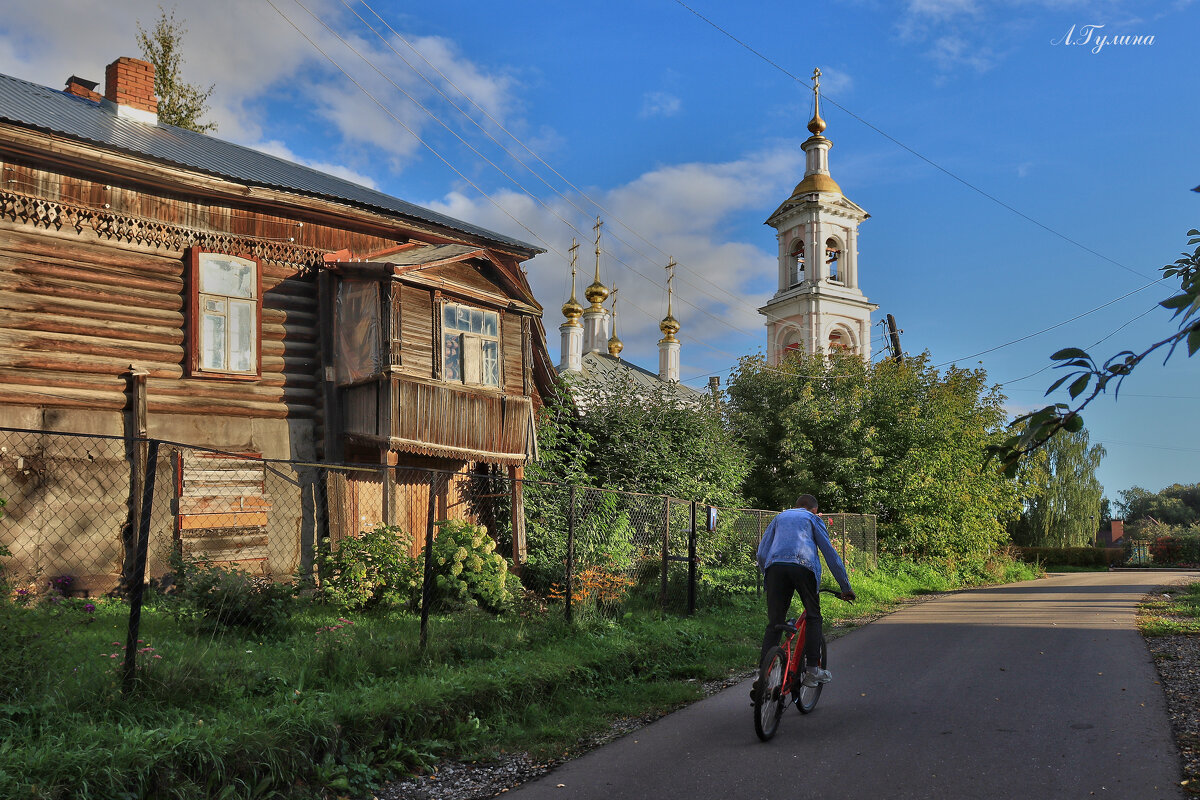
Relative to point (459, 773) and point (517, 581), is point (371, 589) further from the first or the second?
point (459, 773)

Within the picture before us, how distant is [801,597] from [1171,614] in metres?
11.0

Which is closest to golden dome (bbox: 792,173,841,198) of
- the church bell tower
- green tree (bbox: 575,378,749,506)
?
the church bell tower

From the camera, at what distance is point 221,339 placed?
13875 mm

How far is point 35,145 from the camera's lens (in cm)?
1188

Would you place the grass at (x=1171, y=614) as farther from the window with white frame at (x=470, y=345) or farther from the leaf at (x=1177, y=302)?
A: the leaf at (x=1177, y=302)

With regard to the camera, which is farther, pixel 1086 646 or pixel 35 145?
pixel 35 145

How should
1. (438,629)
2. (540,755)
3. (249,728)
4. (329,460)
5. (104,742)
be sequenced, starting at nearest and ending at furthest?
(104,742), (249,728), (540,755), (438,629), (329,460)

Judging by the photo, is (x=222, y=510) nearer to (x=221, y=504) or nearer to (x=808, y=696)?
(x=221, y=504)

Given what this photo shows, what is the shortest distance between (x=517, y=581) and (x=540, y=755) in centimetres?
723

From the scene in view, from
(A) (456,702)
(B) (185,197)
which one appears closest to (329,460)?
(B) (185,197)

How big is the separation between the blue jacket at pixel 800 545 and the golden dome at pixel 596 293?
39042mm

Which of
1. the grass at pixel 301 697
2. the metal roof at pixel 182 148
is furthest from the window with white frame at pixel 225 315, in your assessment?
the grass at pixel 301 697

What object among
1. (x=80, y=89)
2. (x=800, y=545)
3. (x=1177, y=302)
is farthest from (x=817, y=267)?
(x=1177, y=302)

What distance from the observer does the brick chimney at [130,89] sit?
16.2 m
